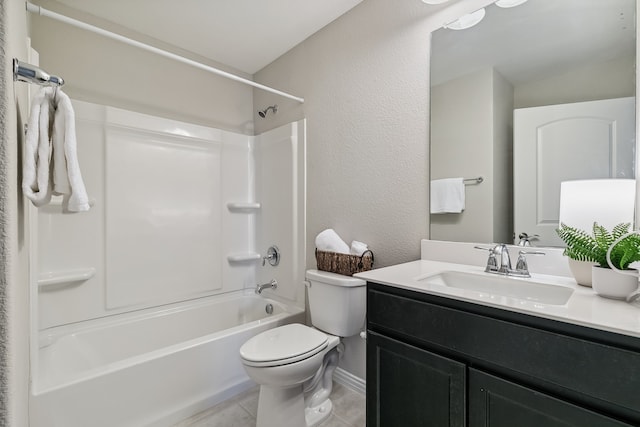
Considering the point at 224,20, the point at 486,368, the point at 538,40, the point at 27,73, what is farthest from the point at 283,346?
the point at 224,20

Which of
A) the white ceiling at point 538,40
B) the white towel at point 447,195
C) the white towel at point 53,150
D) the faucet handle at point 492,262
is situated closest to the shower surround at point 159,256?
the white towel at point 53,150

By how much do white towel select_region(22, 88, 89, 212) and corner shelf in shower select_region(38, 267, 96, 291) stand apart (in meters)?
1.08

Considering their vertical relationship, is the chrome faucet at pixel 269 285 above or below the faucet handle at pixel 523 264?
below

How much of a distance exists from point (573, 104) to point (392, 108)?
81cm

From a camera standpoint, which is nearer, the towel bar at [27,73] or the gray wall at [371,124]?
the towel bar at [27,73]

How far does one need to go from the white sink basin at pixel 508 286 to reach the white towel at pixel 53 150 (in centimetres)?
132

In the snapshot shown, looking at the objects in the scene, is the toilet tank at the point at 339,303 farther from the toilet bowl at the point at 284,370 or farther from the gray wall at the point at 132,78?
the gray wall at the point at 132,78

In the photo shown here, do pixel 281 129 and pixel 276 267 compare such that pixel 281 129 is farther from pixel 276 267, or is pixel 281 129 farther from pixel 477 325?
pixel 477 325

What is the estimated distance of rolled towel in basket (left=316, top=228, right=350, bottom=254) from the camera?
72.8 inches

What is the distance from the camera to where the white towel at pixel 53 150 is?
907 mm

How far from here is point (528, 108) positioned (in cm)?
125

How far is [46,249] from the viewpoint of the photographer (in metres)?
1.78

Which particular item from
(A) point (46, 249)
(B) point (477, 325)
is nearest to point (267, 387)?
(B) point (477, 325)

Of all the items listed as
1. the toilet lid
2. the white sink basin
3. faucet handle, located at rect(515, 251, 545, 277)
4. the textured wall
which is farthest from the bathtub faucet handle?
faucet handle, located at rect(515, 251, 545, 277)
